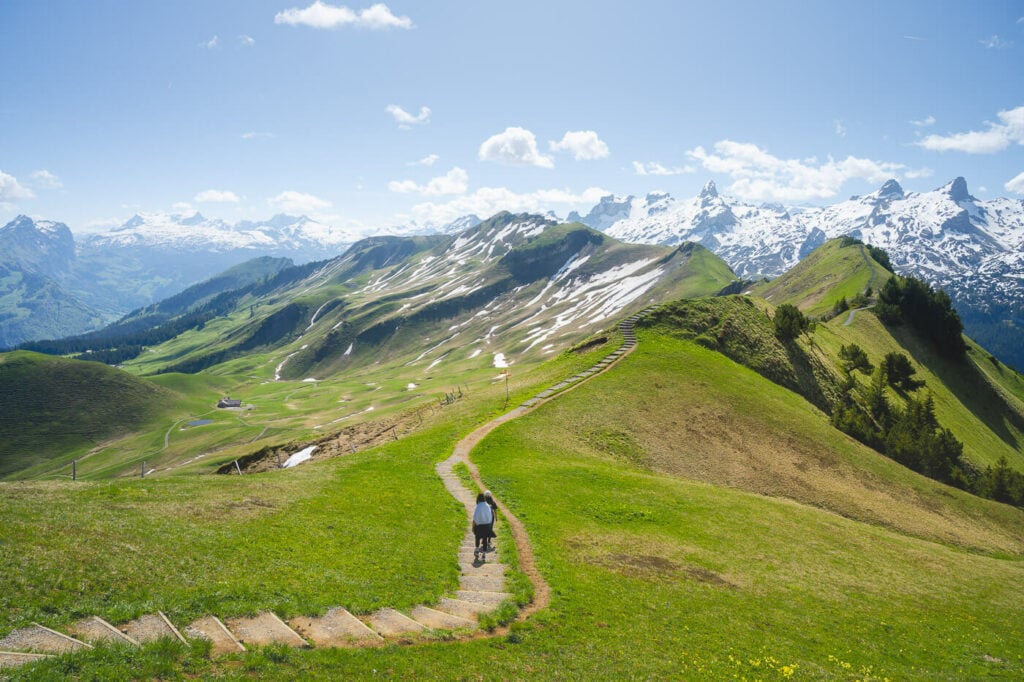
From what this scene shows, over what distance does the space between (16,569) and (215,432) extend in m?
160

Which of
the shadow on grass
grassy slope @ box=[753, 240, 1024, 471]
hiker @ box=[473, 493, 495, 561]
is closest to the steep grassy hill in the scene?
hiker @ box=[473, 493, 495, 561]

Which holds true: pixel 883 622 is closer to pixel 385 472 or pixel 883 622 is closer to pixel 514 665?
pixel 514 665

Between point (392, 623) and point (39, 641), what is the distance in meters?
10.3

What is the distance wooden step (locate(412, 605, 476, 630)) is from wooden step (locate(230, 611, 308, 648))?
16.5ft

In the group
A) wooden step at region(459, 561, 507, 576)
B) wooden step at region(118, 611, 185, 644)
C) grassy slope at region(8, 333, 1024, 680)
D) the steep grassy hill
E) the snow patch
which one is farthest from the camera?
the steep grassy hill

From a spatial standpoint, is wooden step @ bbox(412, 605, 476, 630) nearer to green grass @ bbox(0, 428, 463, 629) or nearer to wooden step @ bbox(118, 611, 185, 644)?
green grass @ bbox(0, 428, 463, 629)

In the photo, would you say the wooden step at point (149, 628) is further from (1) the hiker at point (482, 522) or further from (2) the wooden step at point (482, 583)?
(1) the hiker at point (482, 522)

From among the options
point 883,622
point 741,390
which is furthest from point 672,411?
point 883,622

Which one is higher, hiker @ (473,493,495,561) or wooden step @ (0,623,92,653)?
wooden step @ (0,623,92,653)

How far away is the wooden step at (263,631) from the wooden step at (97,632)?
113 inches

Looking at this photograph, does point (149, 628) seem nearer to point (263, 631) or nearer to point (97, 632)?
point (97, 632)

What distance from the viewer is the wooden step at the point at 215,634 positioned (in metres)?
14.8

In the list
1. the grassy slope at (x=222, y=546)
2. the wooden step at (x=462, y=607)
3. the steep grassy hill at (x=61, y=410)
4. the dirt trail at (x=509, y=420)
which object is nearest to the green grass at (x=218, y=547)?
the grassy slope at (x=222, y=546)

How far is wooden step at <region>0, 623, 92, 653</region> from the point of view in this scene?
12.9 m
